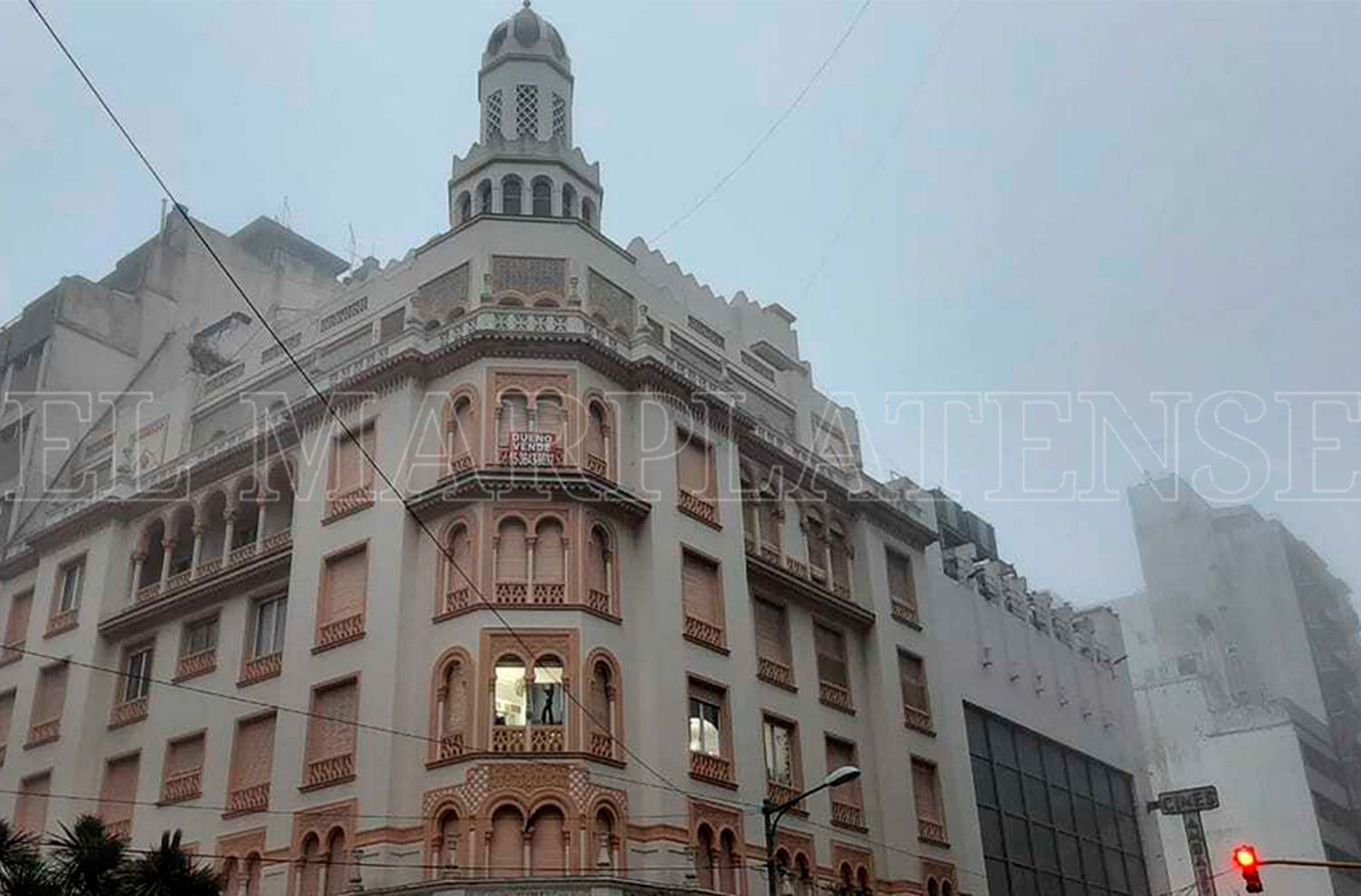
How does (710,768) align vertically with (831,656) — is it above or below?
below

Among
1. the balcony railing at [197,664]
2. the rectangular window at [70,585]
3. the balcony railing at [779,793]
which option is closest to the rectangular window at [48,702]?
the rectangular window at [70,585]

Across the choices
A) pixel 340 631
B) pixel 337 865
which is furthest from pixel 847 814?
pixel 340 631

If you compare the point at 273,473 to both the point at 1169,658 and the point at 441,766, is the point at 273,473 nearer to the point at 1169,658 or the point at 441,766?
the point at 441,766

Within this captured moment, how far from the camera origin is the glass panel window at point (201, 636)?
3628 centimetres

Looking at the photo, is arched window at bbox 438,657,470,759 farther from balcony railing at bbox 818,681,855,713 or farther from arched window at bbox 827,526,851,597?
arched window at bbox 827,526,851,597

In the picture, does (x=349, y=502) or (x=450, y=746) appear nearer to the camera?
(x=450, y=746)

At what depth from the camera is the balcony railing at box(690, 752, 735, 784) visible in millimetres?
30688

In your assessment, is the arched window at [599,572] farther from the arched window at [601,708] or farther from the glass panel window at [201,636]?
the glass panel window at [201,636]

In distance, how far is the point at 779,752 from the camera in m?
34.4

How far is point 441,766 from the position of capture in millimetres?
28875

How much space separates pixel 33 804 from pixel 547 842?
698 inches

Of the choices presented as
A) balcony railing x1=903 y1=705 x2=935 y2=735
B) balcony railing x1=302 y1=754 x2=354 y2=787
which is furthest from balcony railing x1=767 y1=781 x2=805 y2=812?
balcony railing x1=302 y1=754 x2=354 y2=787

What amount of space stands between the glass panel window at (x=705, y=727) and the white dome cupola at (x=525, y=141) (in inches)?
572

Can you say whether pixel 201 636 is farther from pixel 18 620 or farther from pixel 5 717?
pixel 18 620
